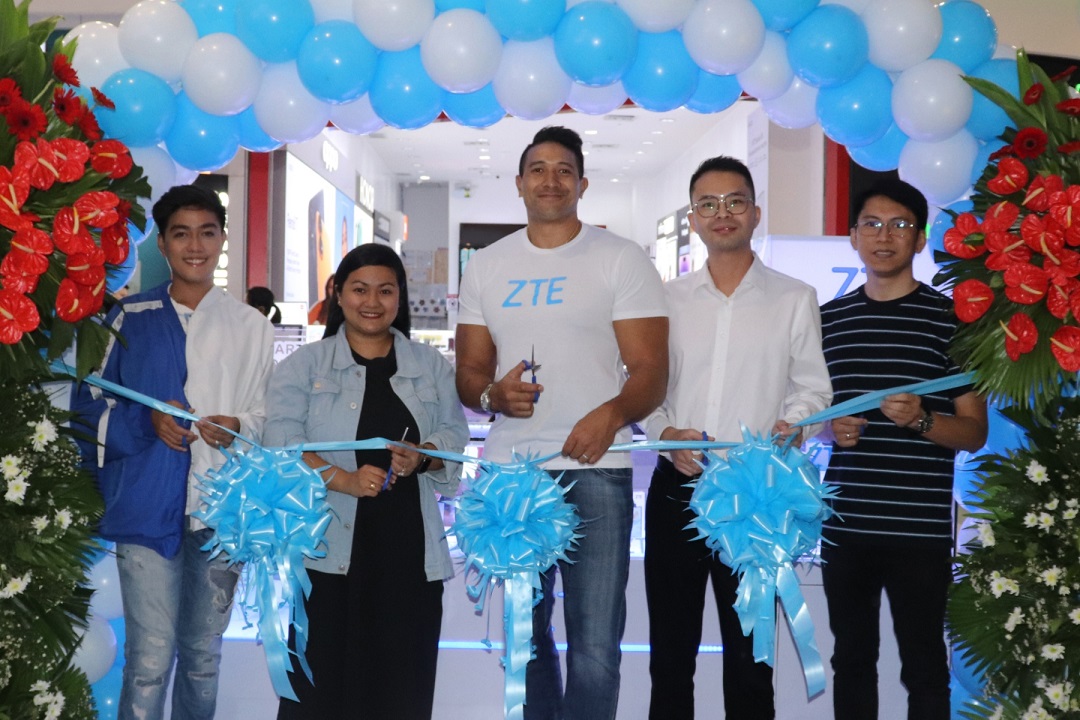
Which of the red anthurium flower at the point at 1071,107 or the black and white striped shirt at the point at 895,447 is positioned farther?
the black and white striped shirt at the point at 895,447

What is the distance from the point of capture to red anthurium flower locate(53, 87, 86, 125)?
229 centimetres

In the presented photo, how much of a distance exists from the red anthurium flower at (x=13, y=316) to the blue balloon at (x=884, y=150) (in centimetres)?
235

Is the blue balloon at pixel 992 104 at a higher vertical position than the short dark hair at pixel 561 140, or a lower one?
higher

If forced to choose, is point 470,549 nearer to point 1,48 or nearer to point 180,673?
point 180,673

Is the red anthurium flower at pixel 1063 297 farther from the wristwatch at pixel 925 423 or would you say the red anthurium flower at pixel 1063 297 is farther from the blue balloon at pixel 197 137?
the blue balloon at pixel 197 137

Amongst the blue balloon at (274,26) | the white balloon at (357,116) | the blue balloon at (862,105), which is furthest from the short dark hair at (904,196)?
the blue balloon at (274,26)

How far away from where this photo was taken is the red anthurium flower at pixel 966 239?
226 centimetres

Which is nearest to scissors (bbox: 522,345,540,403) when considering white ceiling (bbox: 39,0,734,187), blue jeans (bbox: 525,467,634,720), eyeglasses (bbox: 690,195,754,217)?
blue jeans (bbox: 525,467,634,720)

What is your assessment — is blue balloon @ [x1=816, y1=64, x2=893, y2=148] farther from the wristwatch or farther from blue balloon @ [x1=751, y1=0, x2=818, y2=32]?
the wristwatch

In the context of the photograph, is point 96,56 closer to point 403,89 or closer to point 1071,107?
point 403,89

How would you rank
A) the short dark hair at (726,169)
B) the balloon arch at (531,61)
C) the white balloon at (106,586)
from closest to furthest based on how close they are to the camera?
the short dark hair at (726,169) → the balloon arch at (531,61) → the white balloon at (106,586)

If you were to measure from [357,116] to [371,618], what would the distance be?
1610 mm

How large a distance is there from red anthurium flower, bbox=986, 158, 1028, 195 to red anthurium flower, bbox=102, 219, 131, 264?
1.95 metres

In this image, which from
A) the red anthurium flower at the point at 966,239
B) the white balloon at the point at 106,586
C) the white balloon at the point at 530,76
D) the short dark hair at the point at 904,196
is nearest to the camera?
the red anthurium flower at the point at 966,239
